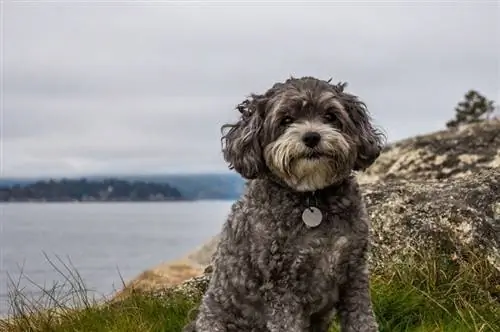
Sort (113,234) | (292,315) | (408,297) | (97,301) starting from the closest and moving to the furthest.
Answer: (292,315)
(408,297)
(97,301)
(113,234)

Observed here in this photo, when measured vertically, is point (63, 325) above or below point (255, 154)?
below

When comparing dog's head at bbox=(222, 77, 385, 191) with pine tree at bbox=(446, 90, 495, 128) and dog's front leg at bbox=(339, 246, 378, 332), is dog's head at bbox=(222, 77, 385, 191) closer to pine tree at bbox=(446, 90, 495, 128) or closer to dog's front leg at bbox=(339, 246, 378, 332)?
dog's front leg at bbox=(339, 246, 378, 332)

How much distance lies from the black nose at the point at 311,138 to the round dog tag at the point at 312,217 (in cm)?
61

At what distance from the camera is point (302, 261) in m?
6.93

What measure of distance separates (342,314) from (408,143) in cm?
745

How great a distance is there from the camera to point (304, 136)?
21.8 ft

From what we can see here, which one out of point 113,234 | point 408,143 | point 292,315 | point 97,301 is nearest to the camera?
point 292,315

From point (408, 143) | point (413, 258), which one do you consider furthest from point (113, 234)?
point (413, 258)

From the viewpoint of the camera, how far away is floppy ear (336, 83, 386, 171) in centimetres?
698

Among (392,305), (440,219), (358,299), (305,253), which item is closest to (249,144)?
(305,253)

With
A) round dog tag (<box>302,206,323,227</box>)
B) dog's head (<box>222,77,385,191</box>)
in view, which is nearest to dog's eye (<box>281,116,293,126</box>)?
dog's head (<box>222,77,385,191</box>)

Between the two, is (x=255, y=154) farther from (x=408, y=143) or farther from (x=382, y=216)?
(x=408, y=143)

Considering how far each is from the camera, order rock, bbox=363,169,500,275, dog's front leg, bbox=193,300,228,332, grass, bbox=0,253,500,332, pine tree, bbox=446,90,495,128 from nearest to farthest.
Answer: dog's front leg, bbox=193,300,228,332 → grass, bbox=0,253,500,332 → rock, bbox=363,169,500,275 → pine tree, bbox=446,90,495,128

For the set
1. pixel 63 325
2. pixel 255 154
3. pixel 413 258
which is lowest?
pixel 63 325
